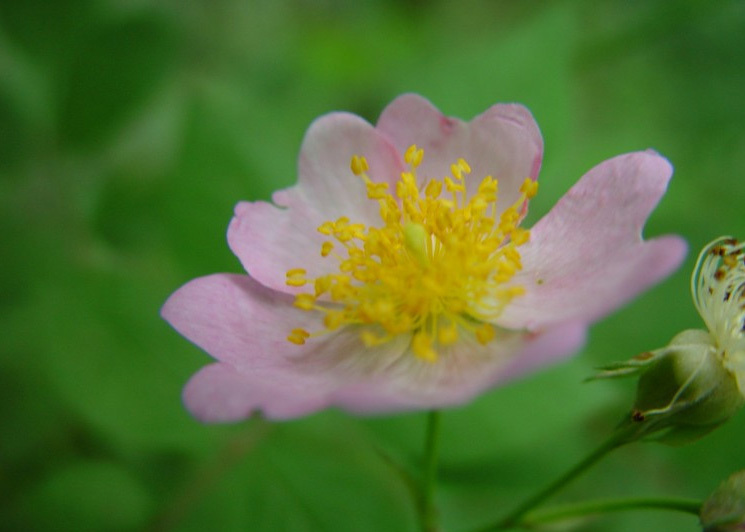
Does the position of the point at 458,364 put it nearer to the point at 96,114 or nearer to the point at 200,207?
the point at 200,207

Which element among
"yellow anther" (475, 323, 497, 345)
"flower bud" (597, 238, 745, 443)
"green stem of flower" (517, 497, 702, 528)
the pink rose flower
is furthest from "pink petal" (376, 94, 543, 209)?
"green stem of flower" (517, 497, 702, 528)

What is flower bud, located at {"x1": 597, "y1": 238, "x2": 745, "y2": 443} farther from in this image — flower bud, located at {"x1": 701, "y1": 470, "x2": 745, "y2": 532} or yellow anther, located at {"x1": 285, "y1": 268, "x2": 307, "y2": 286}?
yellow anther, located at {"x1": 285, "y1": 268, "x2": 307, "y2": 286}

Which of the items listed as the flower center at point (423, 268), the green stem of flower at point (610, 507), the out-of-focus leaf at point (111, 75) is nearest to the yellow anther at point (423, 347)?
the flower center at point (423, 268)

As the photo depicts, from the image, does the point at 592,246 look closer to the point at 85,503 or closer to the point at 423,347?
the point at 423,347

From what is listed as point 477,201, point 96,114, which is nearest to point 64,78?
point 96,114

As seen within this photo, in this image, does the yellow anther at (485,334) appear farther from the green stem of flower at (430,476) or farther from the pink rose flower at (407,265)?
the green stem of flower at (430,476)

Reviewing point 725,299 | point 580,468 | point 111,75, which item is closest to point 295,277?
point 580,468
